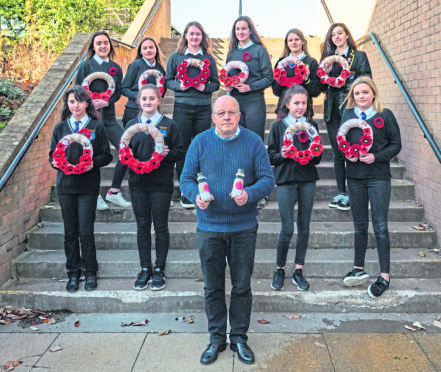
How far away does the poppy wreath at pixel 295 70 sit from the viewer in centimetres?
568

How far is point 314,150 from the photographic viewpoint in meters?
4.66

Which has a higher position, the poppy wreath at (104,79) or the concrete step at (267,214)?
the poppy wreath at (104,79)

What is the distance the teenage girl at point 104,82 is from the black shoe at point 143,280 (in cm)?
129

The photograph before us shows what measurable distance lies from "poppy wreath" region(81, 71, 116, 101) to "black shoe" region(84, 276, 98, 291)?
7.13 ft

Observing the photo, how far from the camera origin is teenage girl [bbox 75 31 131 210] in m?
5.95

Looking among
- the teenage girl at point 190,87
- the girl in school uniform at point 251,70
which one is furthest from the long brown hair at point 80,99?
the girl in school uniform at point 251,70

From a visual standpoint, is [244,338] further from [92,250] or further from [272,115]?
[272,115]

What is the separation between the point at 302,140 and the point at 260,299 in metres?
1.61

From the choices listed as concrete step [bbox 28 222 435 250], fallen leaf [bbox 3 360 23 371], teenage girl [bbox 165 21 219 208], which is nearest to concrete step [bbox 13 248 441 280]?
concrete step [bbox 28 222 435 250]

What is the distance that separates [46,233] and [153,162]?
1879 millimetres

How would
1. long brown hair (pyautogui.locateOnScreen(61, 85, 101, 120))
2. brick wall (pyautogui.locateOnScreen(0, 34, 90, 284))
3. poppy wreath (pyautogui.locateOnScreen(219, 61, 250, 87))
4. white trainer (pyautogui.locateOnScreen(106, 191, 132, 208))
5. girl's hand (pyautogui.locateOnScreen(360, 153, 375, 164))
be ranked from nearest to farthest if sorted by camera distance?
girl's hand (pyautogui.locateOnScreen(360, 153, 375, 164)) → long brown hair (pyautogui.locateOnScreen(61, 85, 101, 120)) → brick wall (pyautogui.locateOnScreen(0, 34, 90, 284)) → poppy wreath (pyautogui.locateOnScreen(219, 61, 250, 87)) → white trainer (pyautogui.locateOnScreen(106, 191, 132, 208))

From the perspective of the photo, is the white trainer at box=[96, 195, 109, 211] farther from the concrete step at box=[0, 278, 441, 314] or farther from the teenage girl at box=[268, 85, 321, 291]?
the teenage girl at box=[268, 85, 321, 291]

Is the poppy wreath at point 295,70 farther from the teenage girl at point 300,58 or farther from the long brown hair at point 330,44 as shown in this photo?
A: the long brown hair at point 330,44

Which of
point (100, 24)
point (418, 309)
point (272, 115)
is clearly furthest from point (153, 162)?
point (100, 24)
